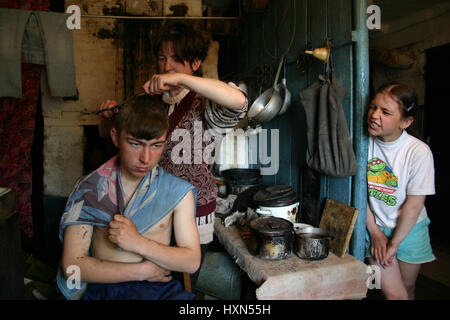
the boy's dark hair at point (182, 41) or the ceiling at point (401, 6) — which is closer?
the boy's dark hair at point (182, 41)

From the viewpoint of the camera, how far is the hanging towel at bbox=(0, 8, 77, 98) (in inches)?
105

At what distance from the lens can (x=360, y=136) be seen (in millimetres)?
1984

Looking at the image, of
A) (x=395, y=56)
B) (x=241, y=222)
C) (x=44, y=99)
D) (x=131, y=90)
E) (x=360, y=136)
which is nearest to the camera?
(x=360, y=136)

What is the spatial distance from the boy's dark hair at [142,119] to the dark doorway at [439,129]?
13.9 ft

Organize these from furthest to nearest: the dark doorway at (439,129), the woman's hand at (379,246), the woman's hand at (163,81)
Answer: the dark doorway at (439,129) < the woman's hand at (379,246) < the woman's hand at (163,81)

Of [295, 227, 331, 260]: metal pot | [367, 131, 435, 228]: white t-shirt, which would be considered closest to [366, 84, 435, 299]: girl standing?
[367, 131, 435, 228]: white t-shirt

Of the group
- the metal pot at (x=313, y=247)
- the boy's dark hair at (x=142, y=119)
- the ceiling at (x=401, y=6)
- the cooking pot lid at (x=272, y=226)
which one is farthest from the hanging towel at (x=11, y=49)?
the ceiling at (x=401, y=6)

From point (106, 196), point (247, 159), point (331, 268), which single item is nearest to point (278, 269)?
point (331, 268)

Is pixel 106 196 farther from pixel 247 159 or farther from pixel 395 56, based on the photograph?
pixel 395 56

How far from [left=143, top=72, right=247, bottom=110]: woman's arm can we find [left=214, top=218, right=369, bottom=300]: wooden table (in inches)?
37.9

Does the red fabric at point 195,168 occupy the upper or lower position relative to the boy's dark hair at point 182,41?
lower

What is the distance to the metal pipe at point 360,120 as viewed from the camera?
6.26 ft

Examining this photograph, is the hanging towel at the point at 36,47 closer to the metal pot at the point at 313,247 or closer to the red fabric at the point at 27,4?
the red fabric at the point at 27,4

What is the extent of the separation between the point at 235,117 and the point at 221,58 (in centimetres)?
318
